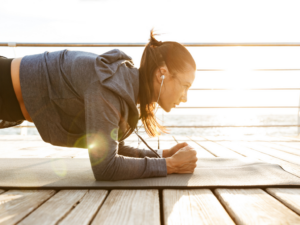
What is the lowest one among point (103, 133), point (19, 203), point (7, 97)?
point (19, 203)

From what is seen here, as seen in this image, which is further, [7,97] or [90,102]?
[7,97]

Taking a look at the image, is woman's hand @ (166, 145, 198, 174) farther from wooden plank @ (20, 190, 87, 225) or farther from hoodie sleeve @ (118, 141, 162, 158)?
wooden plank @ (20, 190, 87, 225)

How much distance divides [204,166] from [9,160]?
116cm

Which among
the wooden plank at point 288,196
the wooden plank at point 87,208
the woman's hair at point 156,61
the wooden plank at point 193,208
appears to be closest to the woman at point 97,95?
the woman's hair at point 156,61

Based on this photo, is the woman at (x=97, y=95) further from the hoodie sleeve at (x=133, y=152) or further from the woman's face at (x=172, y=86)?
the hoodie sleeve at (x=133, y=152)

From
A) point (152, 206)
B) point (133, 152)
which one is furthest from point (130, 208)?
point (133, 152)

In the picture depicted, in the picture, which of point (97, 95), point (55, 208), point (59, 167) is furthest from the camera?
point (59, 167)

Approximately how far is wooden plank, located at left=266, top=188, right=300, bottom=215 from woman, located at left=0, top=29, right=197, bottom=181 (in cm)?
36

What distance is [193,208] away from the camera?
0.72 meters

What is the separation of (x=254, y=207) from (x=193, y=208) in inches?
7.2

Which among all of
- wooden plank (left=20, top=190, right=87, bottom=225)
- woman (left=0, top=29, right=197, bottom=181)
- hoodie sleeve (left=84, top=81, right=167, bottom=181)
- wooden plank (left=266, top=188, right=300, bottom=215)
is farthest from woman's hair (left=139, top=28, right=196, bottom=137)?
wooden plank (left=266, top=188, right=300, bottom=215)

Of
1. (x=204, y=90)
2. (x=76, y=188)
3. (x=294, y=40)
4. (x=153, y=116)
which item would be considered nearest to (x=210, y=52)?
(x=204, y=90)

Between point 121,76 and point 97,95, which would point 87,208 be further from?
point 121,76

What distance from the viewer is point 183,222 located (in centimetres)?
63
